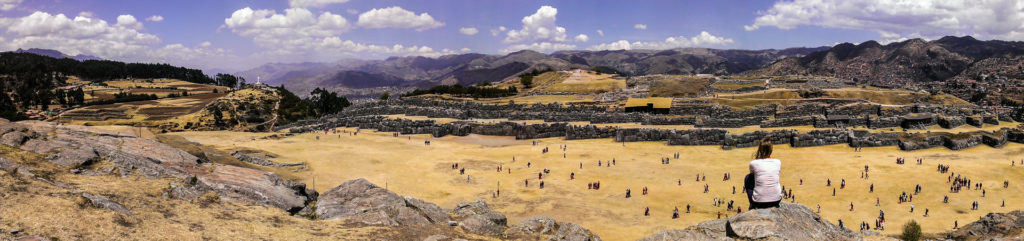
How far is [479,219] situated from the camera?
57.7 feet

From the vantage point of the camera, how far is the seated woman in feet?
28.7

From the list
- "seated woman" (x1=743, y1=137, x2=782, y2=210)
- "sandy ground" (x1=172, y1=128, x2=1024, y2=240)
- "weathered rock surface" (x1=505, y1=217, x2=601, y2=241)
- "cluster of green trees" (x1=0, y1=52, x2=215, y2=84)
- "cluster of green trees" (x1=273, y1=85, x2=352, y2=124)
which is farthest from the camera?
"cluster of green trees" (x1=0, y1=52, x2=215, y2=84)

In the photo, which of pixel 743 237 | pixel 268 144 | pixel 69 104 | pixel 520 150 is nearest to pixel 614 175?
pixel 520 150

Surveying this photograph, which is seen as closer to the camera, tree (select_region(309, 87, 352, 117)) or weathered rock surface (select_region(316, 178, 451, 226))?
weathered rock surface (select_region(316, 178, 451, 226))

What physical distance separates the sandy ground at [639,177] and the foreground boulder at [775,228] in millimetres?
15052

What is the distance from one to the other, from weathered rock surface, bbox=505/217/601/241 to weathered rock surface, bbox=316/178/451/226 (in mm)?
2808

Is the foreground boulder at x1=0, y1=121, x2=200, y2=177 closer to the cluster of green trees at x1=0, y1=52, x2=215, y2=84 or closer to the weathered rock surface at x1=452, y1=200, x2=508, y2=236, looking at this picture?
the weathered rock surface at x1=452, y1=200, x2=508, y2=236

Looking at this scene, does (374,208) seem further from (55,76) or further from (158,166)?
(55,76)

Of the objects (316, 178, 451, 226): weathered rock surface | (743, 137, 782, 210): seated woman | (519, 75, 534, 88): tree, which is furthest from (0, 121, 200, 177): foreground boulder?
(519, 75, 534, 88): tree

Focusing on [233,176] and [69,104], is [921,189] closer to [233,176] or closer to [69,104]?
[233,176]

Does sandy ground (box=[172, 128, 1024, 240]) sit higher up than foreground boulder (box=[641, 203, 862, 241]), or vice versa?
foreground boulder (box=[641, 203, 862, 241])

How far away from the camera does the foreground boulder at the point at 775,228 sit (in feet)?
31.4

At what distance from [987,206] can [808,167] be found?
1152cm

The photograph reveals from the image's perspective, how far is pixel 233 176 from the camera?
768 inches
